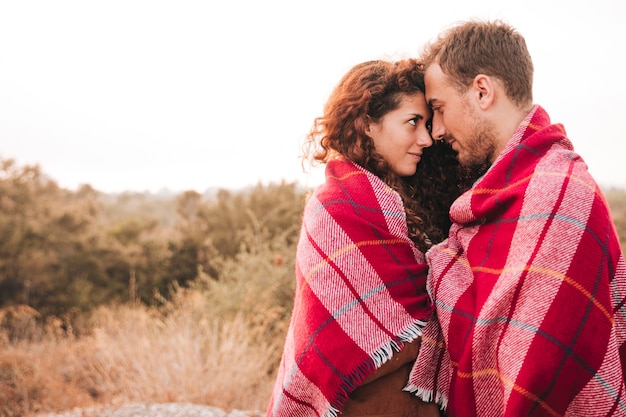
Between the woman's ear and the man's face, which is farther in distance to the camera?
the woman's ear

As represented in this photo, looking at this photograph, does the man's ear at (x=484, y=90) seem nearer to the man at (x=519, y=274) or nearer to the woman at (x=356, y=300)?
the man at (x=519, y=274)

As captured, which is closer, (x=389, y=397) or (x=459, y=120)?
(x=389, y=397)

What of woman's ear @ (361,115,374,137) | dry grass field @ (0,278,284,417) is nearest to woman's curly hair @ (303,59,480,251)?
woman's ear @ (361,115,374,137)

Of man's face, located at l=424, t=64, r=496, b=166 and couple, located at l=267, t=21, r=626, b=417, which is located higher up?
man's face, located at l=424, t=64, r=496, b=166

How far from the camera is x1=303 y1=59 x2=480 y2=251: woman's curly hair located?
8.38 feet

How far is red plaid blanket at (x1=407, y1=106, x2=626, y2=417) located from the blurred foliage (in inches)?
222

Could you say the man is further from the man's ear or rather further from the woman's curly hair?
the woman's curly hair

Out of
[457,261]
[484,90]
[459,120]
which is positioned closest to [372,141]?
[459,120]

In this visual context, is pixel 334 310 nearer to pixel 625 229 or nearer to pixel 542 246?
pixel 542 246

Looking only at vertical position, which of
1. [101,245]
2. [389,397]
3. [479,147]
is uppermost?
[479,147]

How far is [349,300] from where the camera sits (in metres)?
2.15

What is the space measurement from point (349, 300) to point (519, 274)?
662 millimetres

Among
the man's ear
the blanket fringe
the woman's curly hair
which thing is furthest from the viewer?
the woman's curly hair

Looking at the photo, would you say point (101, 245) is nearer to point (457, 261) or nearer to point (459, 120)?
point (459, 120)
